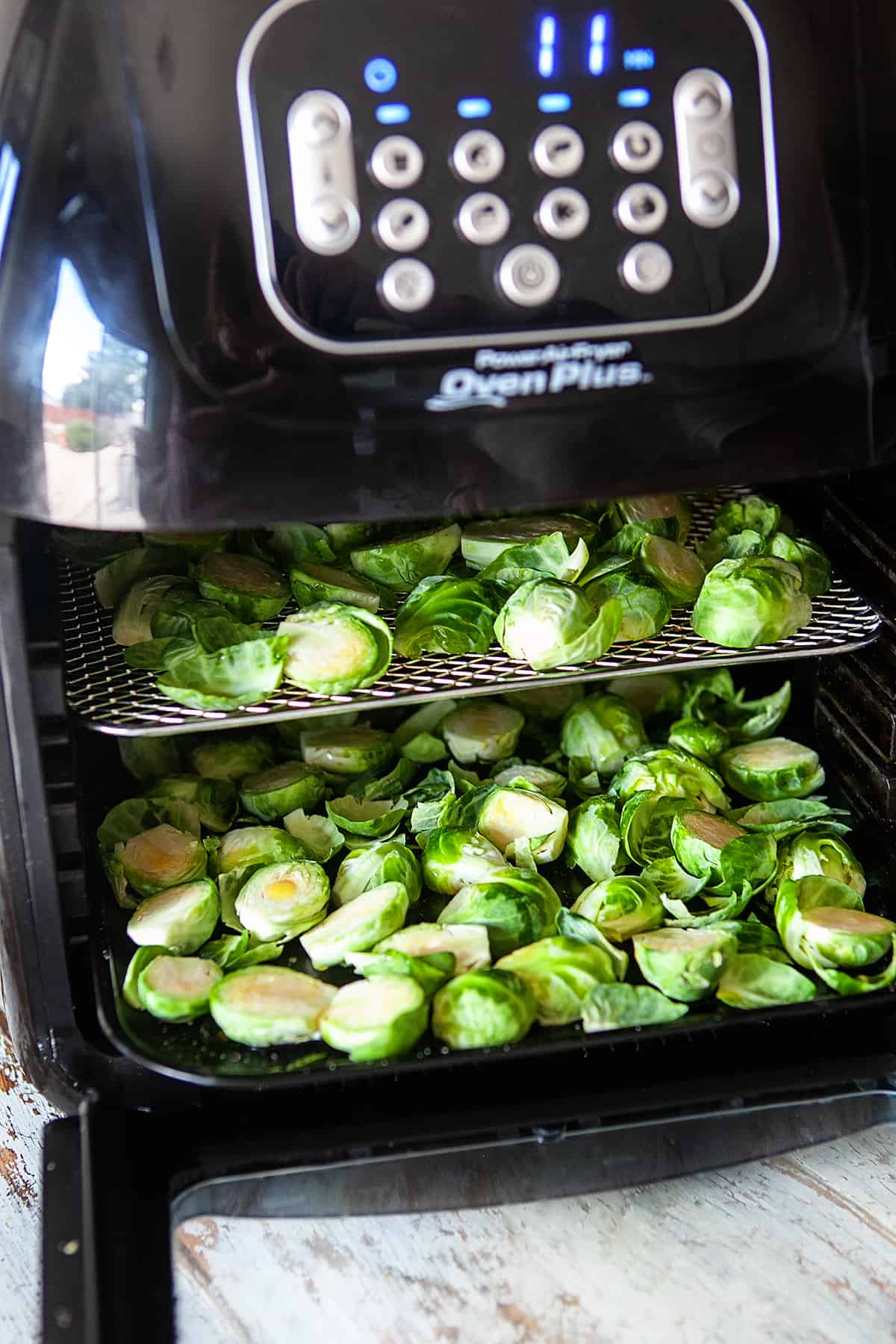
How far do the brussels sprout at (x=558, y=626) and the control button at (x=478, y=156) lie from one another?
40cm

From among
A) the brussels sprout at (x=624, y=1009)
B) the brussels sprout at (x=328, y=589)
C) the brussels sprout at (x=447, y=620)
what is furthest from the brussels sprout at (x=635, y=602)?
the brussels sprout at (x=624, y=1009)

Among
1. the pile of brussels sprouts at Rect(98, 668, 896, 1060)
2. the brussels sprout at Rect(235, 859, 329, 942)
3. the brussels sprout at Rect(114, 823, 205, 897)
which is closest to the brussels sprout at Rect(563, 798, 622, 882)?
the pile of brussels sprouts at Rect(98, 668, 896, 1060)

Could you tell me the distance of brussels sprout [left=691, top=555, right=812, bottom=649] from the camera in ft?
3.89

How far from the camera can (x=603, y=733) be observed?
139cm

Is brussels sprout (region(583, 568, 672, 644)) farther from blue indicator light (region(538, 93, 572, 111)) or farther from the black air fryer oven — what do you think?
blue indicator light (region(538, 93, 572, 111))

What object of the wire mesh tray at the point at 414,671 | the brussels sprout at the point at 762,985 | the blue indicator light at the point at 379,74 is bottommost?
the brussels sprout at the point at 762,985

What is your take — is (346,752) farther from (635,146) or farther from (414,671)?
→ (635,146)

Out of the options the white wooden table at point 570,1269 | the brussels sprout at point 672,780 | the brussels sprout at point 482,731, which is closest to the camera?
the white wooden table at point 570,1269

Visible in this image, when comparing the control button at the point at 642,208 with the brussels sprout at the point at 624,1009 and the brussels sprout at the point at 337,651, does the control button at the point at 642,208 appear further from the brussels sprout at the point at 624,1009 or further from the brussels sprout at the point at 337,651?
the brussels sprout at the point at 624,1009

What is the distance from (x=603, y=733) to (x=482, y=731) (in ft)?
0.41

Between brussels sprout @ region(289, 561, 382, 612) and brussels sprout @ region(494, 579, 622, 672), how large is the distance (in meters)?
0.16

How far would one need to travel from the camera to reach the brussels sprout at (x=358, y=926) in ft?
3.68

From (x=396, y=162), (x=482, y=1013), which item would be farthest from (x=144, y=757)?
(x=396, y=162)

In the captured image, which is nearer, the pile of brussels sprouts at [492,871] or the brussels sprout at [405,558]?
the pile of brussels sprouts at [492,871]
